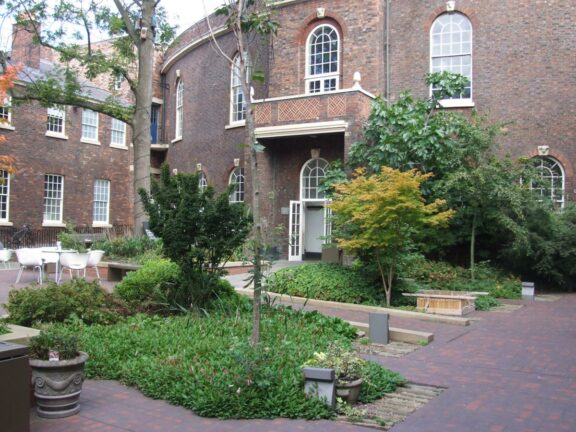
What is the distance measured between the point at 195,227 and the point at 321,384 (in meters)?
4.51

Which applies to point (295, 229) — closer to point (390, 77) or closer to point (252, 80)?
point (390, 77)

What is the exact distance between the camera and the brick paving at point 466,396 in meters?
4.96

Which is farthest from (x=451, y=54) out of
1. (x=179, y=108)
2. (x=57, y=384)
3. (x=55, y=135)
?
(x=55, y=135)

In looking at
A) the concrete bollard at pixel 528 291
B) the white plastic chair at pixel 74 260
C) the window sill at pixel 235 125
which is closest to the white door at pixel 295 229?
the window sill at pixel 235 125

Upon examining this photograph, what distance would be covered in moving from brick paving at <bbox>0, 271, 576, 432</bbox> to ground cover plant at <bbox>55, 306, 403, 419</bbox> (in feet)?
0.57

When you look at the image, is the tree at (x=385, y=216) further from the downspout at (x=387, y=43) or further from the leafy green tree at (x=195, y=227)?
the downspout at (x=387, y=43)

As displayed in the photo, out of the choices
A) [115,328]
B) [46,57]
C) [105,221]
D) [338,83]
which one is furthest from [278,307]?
[46,57]

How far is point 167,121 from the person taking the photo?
31.9m

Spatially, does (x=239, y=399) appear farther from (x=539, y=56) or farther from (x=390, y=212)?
(x=539, y=56)

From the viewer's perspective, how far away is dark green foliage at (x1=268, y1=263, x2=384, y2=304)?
1246 centimetres

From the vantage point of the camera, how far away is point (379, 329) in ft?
28.3

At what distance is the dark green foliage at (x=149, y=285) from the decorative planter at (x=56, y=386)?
177 inches

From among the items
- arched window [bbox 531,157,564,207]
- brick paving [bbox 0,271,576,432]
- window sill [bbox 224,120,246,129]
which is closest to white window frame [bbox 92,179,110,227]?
window sill [bbox 224,120,246,129]

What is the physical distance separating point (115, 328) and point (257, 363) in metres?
3.16
